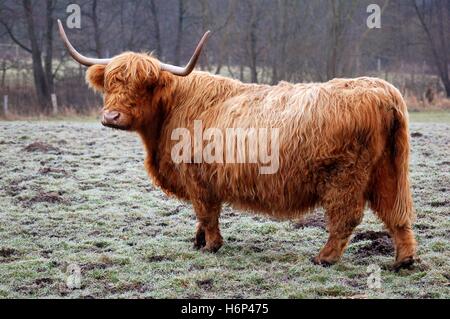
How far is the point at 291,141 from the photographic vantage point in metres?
4.11

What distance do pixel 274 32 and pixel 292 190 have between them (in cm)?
2069

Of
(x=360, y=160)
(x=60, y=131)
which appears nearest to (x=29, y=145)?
(x=60, y=131)

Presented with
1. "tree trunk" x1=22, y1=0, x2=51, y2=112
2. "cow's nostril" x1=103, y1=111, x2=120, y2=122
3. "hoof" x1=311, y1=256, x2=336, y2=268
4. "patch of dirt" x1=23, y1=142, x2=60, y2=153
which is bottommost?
"hoof" x1=311, y1=256, x2=336, y2=268

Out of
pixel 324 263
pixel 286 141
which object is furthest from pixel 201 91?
pixel 324 263

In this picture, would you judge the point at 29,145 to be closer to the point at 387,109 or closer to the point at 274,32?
the point at 387,109

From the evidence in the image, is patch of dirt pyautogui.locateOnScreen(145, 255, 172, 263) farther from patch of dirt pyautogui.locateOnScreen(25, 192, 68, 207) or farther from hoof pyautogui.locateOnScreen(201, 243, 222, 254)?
patch of dirt pyautogui.locateOnScreen(25, 192, 68, 207)

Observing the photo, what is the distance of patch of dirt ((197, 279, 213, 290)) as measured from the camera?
3752mm

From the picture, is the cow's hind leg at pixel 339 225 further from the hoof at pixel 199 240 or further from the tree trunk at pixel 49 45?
the tree trunk at pixel 49 45

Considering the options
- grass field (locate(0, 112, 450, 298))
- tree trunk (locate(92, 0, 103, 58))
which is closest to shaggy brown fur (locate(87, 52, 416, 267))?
grass field (locate(0, 112, 450, 298))

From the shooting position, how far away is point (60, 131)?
12.1 meters

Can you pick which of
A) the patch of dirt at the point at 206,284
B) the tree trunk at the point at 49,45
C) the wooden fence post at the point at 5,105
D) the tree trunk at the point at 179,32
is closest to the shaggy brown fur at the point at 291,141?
the patch of dirt at the point at 206,284

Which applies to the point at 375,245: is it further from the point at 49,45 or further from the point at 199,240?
the point at 49,45
